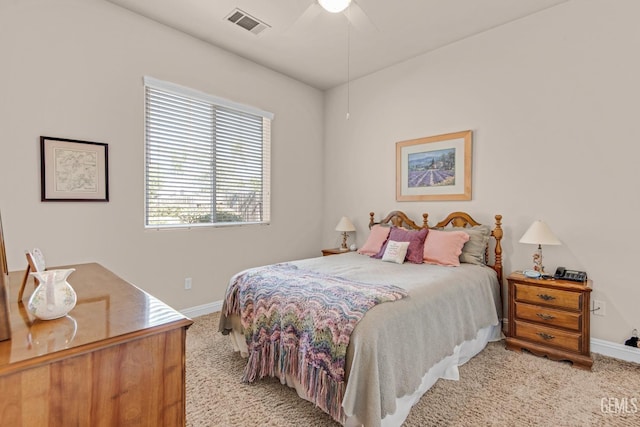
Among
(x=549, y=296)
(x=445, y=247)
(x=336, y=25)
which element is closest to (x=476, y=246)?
(x=445, y=247)

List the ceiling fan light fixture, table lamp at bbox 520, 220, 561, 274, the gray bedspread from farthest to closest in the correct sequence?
table lamp at bbox 520, 220, 561, 274
the ceiling fan light fixture
the gray bedspread

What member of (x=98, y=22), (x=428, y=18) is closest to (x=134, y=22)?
(x=98, y=22)

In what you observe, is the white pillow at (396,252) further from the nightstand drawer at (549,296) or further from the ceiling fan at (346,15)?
the ceiling fan at (346,15)

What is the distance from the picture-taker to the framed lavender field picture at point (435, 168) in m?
3.48

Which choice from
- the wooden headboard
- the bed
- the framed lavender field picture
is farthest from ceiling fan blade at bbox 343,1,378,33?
the bed

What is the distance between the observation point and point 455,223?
351 cm

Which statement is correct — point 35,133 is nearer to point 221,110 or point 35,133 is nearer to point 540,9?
point 221,110

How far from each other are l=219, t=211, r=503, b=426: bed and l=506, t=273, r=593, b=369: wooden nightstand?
19 cm

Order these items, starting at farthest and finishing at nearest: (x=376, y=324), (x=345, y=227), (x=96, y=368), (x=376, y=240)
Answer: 1. (x=345, y=227)
2. (x=376, y=240)
3. (x=376, y=324)
4. (x=96, y=368)

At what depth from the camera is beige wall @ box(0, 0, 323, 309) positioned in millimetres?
2438

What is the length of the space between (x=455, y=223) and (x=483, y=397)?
6.18ft

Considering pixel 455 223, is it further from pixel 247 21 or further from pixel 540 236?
pixel 247 21

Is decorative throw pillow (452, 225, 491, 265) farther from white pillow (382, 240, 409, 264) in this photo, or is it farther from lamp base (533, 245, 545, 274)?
white pillow (382, 240, 409, 264)

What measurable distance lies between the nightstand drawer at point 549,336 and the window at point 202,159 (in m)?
3.07
